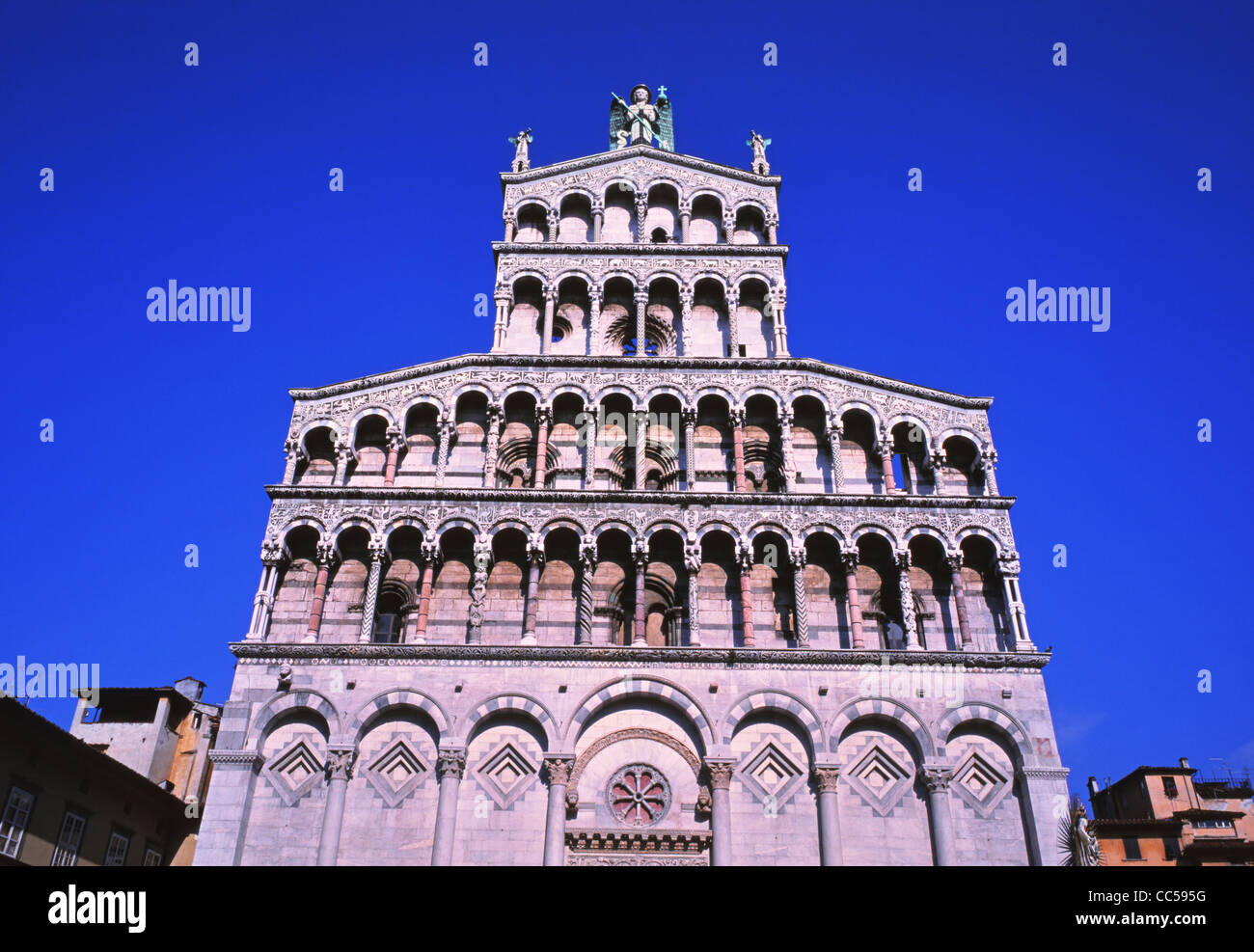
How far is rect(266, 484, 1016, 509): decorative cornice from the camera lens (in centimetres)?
2784

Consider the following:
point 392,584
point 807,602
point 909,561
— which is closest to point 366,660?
point 392,584

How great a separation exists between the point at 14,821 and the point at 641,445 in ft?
62.5

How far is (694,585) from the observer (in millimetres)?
26922

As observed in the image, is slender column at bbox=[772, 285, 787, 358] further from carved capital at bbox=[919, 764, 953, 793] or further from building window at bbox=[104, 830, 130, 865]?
building window at bbox=[104, 830, 130, 865]

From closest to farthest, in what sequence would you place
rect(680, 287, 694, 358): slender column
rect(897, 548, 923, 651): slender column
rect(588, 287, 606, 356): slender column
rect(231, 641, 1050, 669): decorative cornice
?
rect(231, 641, 1050, 669): decorative cornice → rect(897, 548, 923, 651): slender column → rect(588, 287, 606, 356): slender column → rect(680, 287, 694, 358): slender column

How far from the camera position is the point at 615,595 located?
27781mm

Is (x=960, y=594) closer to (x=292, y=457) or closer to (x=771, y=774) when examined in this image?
(x=771, y=774)

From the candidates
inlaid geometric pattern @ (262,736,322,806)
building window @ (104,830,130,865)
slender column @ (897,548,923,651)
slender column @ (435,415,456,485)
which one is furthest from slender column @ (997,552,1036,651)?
building window @ (104,830,130,865)

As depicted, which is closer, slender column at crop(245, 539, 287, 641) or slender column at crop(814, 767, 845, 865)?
slender column at crop(814, 767, 845, 865)

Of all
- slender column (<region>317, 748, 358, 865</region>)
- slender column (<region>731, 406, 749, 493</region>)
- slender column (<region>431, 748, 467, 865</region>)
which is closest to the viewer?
slender column (<region>431, 748, 467, 865</region>)

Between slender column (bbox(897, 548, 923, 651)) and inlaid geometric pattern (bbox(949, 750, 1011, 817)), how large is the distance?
3045mm

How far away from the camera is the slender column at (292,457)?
28.8 metres

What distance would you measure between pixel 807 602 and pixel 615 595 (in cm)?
523
